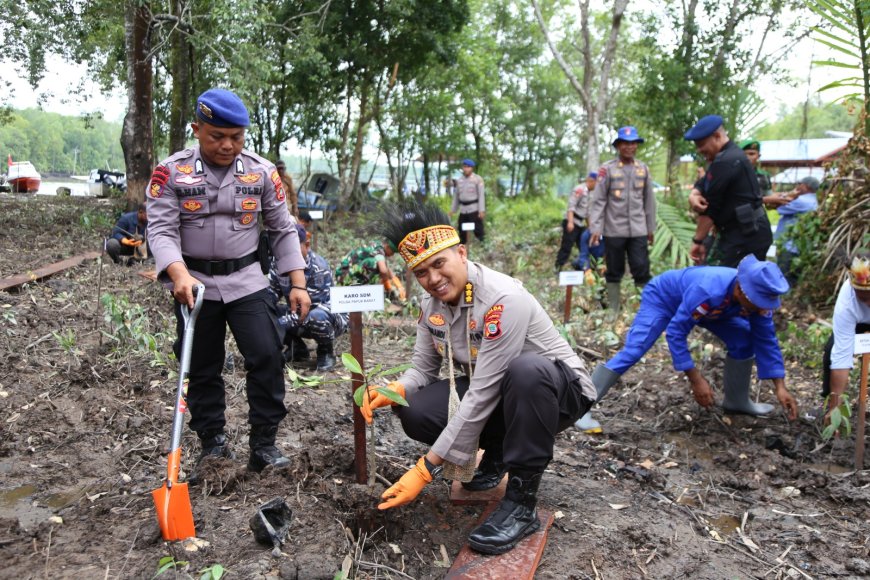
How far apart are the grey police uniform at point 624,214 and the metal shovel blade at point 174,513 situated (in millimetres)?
4871

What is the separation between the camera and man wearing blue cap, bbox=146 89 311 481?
2.56 metres

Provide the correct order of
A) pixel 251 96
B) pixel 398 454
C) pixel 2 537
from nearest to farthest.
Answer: pixel 2 537
pixel 398 454
pixel 251 96

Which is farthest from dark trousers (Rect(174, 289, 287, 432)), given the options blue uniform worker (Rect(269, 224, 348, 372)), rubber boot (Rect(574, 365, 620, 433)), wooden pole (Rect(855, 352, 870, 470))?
wooden pole (Rect(855, 352, 870, 470))

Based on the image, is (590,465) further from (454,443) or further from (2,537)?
(2,537)

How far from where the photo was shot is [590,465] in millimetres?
3365

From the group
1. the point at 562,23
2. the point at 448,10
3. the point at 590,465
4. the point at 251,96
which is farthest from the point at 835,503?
the point at 562,23

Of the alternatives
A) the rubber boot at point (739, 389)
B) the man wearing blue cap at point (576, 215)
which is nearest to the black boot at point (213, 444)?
the rubber boot at point (739, 389)

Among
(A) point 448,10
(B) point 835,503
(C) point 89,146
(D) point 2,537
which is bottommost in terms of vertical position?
(B) point 835,503

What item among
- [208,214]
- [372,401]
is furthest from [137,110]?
[372,401]

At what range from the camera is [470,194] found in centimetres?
1161

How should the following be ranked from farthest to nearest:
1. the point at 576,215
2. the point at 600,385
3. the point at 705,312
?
the point at 576,215 < the point at 600,385 < the point at 705,312

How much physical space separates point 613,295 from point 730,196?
1.81m

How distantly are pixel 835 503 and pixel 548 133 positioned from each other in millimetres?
27100

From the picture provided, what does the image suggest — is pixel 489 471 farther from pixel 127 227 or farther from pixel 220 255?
pixel 127 227
